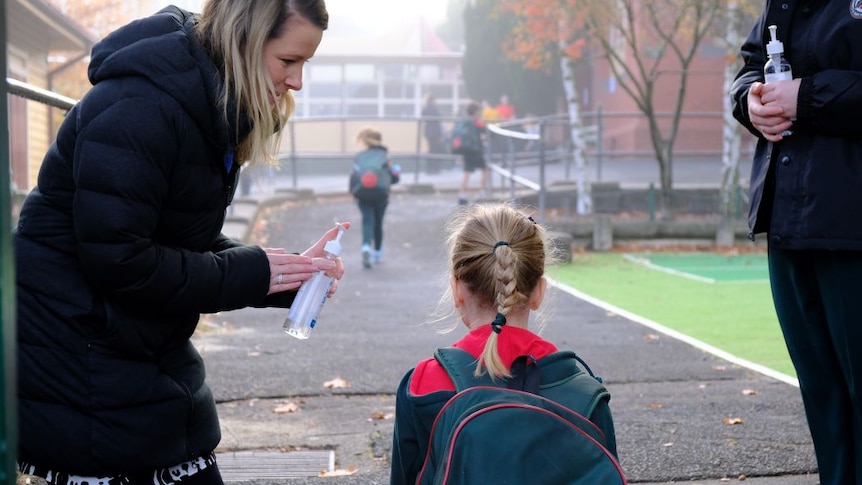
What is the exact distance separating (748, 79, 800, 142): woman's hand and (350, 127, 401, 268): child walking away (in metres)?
10.3

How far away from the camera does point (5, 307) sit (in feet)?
3.92

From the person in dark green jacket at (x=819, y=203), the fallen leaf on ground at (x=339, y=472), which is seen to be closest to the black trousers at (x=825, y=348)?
the person in dark green jacket at (x=819, y=203)

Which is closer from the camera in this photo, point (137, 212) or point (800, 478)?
point (137, 212)

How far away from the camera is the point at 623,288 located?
469 inches

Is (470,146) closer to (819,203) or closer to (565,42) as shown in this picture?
(565,42)

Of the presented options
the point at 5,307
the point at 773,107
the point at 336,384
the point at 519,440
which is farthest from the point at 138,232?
the point at 336,384

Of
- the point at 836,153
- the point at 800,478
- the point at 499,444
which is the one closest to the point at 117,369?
the point at 499,444

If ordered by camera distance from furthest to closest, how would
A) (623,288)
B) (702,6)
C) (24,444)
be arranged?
(702,6)
(623,288)
(24,444)

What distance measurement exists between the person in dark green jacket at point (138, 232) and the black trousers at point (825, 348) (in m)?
1.60

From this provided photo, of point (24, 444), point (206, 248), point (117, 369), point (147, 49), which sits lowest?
point (24, 444)

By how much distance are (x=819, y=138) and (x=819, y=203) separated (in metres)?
0.19

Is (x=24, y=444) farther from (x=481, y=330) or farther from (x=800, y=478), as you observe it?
(x=800, y=478)

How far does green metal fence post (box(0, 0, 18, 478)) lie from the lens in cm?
119

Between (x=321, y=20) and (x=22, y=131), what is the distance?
16.9 ft
